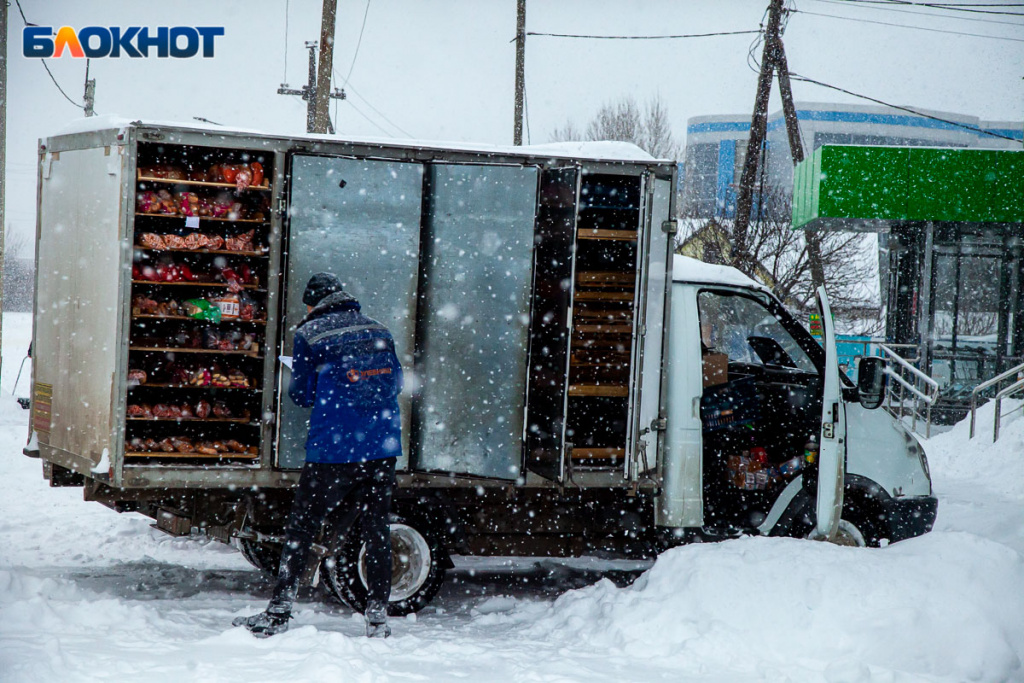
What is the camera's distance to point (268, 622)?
4707 millimetres

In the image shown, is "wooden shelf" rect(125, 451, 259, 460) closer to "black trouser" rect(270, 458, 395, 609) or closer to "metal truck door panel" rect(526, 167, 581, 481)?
"black trouser" rect(270, 458, 395, 609)

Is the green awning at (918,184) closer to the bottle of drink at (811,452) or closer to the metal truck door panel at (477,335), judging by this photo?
the bottle of drink at (811,452)

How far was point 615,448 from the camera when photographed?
611 centimetres

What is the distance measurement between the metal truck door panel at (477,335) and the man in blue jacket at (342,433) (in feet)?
2.10

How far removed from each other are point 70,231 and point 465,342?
2490 millimetres

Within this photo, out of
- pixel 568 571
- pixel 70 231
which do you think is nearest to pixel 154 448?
pixel 70 231

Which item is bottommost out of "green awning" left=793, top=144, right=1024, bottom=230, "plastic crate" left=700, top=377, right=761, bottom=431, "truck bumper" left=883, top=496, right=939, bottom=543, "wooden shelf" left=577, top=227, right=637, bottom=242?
"truck bumper" left=883, top=496, right=939, bottom=543

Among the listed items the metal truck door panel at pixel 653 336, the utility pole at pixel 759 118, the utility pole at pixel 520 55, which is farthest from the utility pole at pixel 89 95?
the metal truck door panel at pixel 653 336

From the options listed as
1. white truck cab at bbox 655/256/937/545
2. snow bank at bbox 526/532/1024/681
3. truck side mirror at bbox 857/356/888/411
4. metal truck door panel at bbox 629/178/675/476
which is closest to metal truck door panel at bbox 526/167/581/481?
metal truck door panel at bbox 629/178/675/476

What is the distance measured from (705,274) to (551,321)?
3.60 feet

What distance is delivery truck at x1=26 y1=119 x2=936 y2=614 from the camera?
5.38 m

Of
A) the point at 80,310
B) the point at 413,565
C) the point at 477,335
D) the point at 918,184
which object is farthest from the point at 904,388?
the point at 80,310

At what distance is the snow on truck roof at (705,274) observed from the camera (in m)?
5.94

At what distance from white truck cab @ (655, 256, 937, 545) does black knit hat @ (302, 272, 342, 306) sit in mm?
2085
